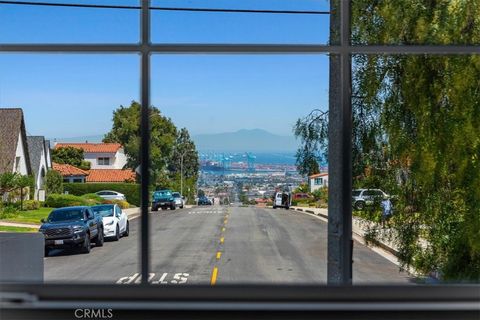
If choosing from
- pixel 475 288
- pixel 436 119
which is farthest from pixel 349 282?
pixel 436 119

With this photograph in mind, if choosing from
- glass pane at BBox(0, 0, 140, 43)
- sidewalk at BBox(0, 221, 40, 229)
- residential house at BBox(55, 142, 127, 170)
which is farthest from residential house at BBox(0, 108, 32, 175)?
glass pane at BBox(0, 0, 140, 43)

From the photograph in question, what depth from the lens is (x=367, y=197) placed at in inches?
154

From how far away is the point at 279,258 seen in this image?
10.9 meters

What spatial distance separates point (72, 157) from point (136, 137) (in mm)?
1353

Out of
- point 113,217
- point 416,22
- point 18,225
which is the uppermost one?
point 416,22

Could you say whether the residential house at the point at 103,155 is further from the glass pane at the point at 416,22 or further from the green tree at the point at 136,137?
the glass pane at the point at 416,22

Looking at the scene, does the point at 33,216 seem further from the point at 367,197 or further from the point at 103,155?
the point at 103,155

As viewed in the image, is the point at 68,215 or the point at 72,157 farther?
the point at 72,157

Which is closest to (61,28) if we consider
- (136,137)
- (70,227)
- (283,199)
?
(283,199)

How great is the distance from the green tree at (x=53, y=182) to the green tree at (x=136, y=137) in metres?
1.78

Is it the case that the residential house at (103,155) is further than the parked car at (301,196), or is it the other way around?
the parked car at (301,196)

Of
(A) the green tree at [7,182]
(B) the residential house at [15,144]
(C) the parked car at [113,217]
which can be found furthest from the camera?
(C) the parked car at [113,217]

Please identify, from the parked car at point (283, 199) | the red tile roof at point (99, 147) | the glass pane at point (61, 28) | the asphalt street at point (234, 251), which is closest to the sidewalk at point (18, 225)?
the red tile roof at point (99, 147)

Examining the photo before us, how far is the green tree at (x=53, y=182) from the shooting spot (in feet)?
17.6
